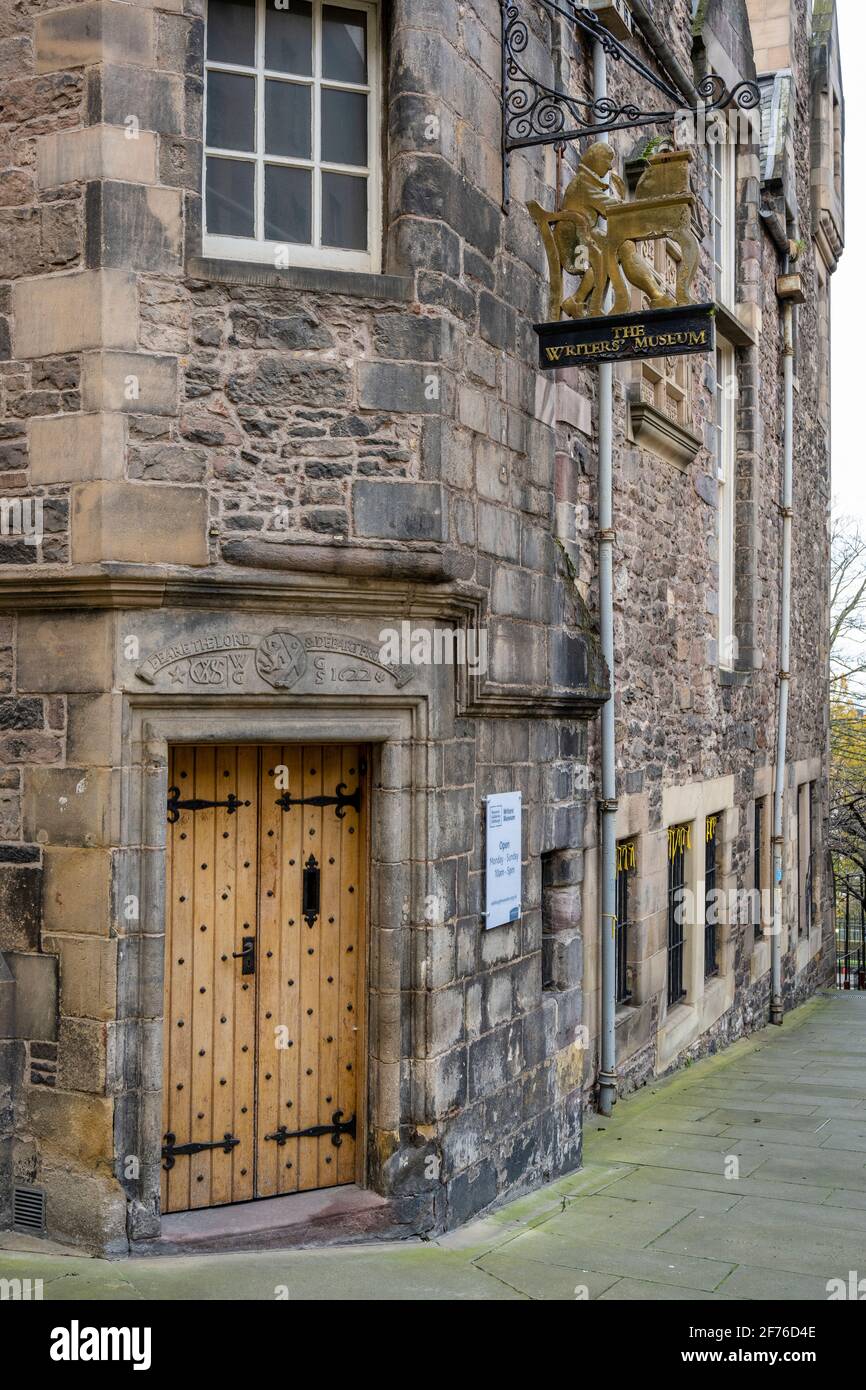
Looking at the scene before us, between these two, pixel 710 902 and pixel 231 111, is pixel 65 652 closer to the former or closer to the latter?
pixel 231 111

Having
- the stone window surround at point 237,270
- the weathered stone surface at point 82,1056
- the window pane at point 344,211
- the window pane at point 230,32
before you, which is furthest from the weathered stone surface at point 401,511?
the weathered stone surface at point 82,1056

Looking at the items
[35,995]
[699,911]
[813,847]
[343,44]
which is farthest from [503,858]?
[813,847]

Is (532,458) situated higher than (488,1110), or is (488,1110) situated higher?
(532,458)

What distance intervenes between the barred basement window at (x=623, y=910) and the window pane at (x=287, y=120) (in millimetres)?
5311

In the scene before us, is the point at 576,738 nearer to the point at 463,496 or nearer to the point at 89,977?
the point at 463,496

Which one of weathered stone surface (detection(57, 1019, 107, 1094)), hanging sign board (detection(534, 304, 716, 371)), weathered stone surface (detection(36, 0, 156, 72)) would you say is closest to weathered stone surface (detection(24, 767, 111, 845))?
weathered stone surface (detection(57, 1019, 107, 1094))

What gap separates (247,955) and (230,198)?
339cm

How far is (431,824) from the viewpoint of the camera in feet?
20.3

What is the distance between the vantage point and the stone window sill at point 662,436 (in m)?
9.59

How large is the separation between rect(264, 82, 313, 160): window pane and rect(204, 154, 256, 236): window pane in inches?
6.8

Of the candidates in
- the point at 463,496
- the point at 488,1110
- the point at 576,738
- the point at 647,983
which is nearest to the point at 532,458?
the point at 463,496

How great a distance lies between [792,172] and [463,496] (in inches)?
443

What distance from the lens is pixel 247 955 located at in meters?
6.01

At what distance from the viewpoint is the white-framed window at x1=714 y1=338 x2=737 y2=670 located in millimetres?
13453
